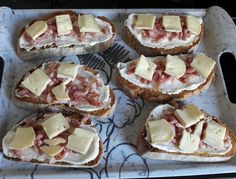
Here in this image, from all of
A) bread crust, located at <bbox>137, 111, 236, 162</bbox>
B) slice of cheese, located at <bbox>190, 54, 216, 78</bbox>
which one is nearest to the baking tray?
bread crust, located at <bbox>137, 111, 236, 162</bbox>

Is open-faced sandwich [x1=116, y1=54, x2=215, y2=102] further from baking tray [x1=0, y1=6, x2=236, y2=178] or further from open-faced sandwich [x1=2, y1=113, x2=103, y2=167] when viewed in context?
open-faced sandwich [x1=2, y1=113, x2=103, y2=167]

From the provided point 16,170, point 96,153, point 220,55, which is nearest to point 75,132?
point 96,153

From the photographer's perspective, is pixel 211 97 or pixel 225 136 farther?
pixel 211 97

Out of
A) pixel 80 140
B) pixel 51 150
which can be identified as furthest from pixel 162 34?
pixel 51 150

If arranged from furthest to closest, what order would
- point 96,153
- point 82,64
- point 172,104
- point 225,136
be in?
point 82,64 → point 172,104 → point 225,136 → point 96,153

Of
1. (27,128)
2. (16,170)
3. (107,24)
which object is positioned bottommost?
(16,170)

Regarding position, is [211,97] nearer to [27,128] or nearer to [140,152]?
[140,152]

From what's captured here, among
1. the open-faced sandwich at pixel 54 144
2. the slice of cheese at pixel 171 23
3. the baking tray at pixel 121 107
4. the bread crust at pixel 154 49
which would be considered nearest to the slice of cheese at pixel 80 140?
the open-faced sandwich at pixel 54 144
